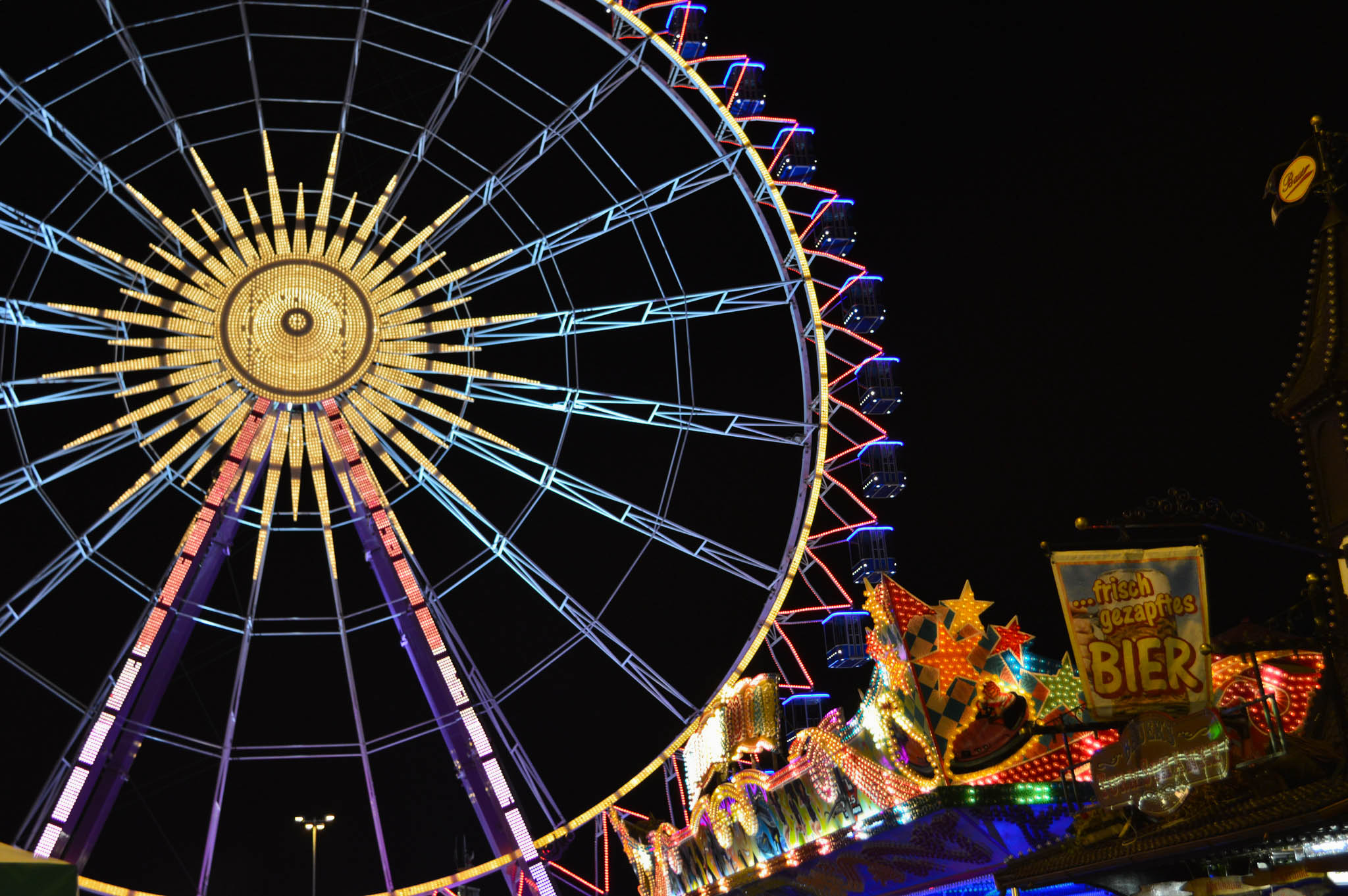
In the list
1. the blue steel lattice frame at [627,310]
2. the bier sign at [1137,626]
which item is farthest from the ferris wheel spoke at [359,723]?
the bier sign at [1137,626]

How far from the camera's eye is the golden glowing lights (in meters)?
16.9

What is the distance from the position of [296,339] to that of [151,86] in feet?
12.5

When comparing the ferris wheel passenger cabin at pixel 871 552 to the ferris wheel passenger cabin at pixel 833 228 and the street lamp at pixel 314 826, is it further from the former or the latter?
the street lamp at pixel 314 826

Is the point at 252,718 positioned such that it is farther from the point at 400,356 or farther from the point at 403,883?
the point at 400,356

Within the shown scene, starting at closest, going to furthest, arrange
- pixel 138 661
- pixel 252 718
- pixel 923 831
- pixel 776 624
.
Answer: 1. pixel 923 831
2. pixel 138 661
3. pixel 776 624
4. pixel 252 718

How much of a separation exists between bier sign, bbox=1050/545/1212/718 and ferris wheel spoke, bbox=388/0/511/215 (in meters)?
10.9

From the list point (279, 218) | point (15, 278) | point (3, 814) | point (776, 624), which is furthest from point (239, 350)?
point (3, 814)

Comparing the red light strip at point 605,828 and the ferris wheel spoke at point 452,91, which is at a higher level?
the ferris wheel spoke at point 452,91

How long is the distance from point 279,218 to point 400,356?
7.34 feet

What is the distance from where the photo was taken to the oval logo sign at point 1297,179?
9.83 metres

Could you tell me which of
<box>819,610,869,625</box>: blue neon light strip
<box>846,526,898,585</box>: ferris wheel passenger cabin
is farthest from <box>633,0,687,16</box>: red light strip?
<box>819,610,869,625</box>: blue neon light strip

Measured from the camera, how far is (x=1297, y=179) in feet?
32.8

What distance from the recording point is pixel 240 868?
40.0 m

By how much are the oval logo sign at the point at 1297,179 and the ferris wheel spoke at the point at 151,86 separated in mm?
12338
